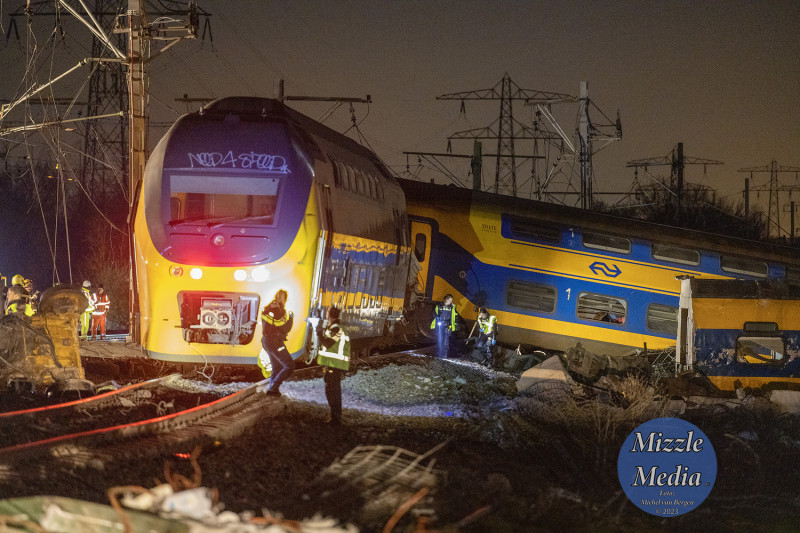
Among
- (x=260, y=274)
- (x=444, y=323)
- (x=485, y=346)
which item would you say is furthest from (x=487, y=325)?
(x=260, y=274)

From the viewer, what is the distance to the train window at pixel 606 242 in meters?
17.2

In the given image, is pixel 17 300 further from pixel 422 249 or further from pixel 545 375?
pixel 545 375

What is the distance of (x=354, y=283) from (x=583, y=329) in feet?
23.4

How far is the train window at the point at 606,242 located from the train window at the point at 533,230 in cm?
63

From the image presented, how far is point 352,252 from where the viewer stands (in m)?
11.8

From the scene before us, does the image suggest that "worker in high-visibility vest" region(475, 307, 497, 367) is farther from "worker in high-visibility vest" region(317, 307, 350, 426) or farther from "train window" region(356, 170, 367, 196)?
"worker in high-visibility vest" region(317, 307, 350, 426)

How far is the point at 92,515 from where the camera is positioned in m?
4.43

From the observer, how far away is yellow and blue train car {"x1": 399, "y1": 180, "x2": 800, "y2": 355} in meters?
17.2

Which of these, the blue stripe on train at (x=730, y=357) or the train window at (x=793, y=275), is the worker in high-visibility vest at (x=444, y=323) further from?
the train window at (x=793, y=275)

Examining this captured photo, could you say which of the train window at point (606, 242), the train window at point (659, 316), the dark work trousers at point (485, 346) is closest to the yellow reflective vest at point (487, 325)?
the dark work trousers at point (485, 346)

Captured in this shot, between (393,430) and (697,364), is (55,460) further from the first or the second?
(697,364)

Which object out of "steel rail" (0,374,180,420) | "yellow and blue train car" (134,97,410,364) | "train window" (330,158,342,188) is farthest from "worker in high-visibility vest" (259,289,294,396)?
"train window" (330,158,342,188)

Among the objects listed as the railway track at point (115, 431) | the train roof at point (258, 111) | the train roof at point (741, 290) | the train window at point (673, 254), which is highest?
the train roof at point (258, 111)

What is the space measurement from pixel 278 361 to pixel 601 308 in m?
9.64
